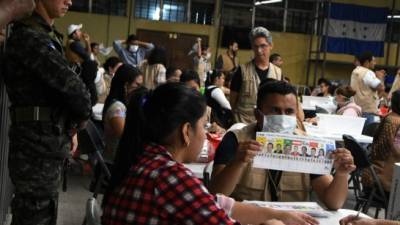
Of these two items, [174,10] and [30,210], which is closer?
[30,210]

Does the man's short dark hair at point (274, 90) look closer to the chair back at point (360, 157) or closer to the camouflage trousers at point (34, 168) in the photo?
the camouflage trousers at point (34, 168)

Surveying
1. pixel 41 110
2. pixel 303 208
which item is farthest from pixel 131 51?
pixel 303 208

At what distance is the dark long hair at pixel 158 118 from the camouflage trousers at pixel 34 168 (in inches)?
32.2

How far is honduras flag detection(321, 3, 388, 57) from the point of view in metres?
14.5

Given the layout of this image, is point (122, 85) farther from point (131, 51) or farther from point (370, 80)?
point (370, 80)

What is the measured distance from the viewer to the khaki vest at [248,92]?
435 centimetres

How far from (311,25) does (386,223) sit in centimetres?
1391

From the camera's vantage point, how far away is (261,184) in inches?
95.6

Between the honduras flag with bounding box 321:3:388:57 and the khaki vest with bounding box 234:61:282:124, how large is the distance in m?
10.7

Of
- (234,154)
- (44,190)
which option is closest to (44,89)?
(44,190)

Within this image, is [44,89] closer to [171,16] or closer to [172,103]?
[172,103]

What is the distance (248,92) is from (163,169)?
3020mm

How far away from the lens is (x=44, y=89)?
233 centimetres

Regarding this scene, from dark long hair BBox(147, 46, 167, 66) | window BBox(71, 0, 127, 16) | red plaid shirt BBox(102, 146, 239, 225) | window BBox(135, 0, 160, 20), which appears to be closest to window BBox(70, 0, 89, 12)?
window BBox(71, 0, 127, 16)
